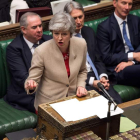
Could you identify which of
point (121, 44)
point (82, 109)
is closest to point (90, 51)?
point (121, 44)

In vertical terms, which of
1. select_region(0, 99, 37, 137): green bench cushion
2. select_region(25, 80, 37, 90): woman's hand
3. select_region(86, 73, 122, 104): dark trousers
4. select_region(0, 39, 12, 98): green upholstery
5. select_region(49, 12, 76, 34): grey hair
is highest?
select_region(49, 12, 76, 34): grey hair

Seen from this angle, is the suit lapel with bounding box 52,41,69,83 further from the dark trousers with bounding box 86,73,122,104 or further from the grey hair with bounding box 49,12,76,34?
the dark trousers with bounding box 86,73,122,104

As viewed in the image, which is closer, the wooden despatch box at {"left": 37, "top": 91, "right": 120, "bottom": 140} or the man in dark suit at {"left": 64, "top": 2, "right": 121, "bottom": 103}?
the wooden despatch box at {"left": 37, "top": 91, "right": 120, "bottom": 140}

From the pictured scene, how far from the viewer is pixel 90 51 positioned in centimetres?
429

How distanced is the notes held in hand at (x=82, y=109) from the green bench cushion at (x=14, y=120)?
0.80 metres

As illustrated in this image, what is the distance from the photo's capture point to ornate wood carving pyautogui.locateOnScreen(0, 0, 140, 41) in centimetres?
419

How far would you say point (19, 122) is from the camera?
11.9ft

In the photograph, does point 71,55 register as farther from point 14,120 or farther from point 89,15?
point 89,15

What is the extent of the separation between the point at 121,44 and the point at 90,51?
0.52m

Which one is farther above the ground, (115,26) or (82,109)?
(115,26)

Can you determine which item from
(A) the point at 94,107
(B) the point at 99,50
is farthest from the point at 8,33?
(A) the point at 94,107

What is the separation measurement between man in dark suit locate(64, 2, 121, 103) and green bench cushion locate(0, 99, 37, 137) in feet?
2.43

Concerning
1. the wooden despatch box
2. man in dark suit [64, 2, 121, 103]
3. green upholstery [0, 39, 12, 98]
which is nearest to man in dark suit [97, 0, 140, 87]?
man in dark suit [64, 2, 121, 103]

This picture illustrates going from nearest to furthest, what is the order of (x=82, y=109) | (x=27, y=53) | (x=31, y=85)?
1. (x=82, y=109)
2. (x=31, y=85)
3. (x=27, y=53)
